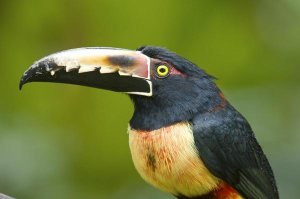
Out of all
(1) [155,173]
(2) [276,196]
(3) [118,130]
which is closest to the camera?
(1) [155,173]

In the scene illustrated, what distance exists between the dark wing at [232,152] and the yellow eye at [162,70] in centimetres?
24

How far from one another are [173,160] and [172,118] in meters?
0.19

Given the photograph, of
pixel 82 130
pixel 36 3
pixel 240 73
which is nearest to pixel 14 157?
pixel 82 130

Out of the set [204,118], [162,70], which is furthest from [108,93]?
[204,118]

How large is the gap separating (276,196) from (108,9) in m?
1.59

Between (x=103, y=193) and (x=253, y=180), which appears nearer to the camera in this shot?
(x=253, y=180)

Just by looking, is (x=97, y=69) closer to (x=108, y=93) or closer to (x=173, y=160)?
(x=173, y=160)

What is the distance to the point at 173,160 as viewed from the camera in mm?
4238

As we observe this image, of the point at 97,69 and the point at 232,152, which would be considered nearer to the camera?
the point at 97,69

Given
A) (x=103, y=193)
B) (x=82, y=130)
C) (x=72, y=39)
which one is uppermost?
(x=72, y=39)

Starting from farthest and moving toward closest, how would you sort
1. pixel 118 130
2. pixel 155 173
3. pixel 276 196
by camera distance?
pixel 118 130 → pixel 276 196 → pixel 155 173

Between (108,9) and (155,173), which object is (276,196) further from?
(108,9)

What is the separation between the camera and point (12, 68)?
18.4ft

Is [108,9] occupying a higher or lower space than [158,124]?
higher
